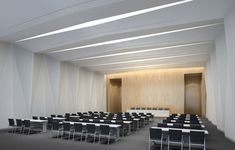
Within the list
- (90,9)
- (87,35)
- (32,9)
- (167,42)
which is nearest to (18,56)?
(87,35)

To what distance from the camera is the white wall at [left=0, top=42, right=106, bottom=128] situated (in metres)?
12.5

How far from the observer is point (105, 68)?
22.0 m

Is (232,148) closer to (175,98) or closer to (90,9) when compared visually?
(90,9)

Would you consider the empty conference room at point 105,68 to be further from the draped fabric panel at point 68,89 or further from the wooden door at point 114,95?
the wooden door at point 114,95

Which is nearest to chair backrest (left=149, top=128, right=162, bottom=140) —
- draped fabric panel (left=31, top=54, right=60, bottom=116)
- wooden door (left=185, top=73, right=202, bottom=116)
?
draped fabric panel (left=31, top=54, right=60, bottom=116)

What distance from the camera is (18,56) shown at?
13.4 metres

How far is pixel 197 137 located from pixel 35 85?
11456mm

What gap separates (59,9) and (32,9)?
1.11 m

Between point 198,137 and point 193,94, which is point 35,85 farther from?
point 193,94

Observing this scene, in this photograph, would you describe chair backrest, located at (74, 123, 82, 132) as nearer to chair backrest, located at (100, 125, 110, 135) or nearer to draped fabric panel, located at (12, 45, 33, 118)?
chair backrest, located at (100, 125, 110, 135)

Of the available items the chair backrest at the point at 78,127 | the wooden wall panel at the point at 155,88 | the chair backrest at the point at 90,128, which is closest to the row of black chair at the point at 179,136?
the chair backrest at the point at 90,128

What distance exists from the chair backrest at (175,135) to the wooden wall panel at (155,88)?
15963mm

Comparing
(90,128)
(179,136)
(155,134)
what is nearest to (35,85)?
(90,128)

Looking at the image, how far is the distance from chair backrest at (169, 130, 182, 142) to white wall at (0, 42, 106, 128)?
33.1 ft
